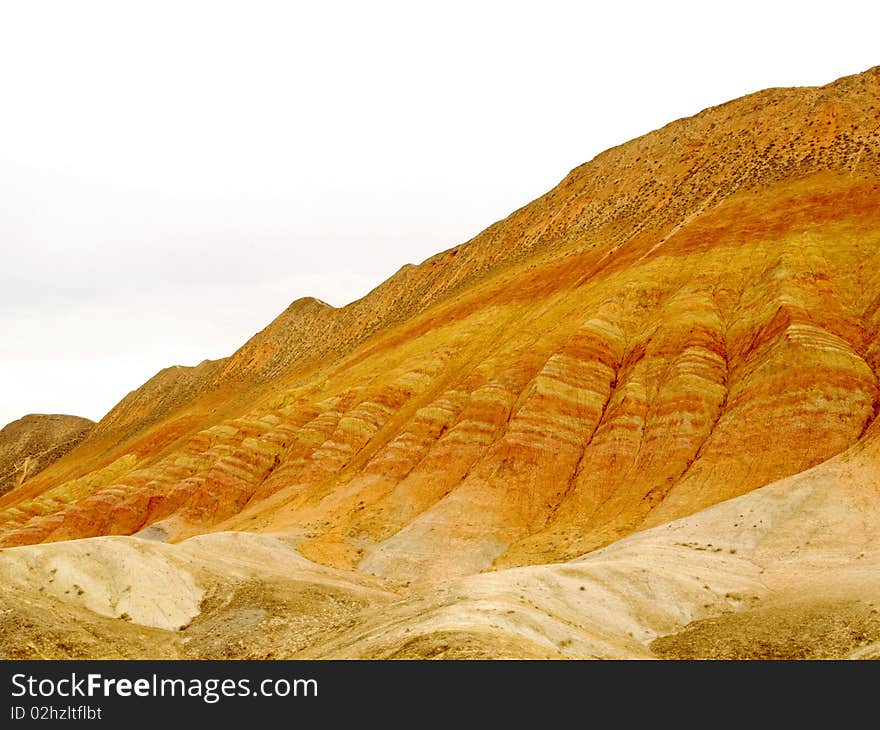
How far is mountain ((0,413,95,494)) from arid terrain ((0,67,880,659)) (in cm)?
6929

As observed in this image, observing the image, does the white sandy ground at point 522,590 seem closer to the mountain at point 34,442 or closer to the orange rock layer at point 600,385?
the orange rock layer at point 600,385

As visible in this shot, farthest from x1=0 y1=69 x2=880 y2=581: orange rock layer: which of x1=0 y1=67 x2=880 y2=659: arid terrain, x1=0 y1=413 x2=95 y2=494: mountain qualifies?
x1=0 y1=413 x2=95 y2=494: mountain

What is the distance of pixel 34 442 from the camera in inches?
6467

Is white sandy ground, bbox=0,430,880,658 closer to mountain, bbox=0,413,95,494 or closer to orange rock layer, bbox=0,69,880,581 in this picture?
orange rock layer, bbox=0,69,880,581

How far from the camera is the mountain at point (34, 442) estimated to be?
148 meters

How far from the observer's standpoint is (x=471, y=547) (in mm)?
41500

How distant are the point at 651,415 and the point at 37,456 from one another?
144053mm

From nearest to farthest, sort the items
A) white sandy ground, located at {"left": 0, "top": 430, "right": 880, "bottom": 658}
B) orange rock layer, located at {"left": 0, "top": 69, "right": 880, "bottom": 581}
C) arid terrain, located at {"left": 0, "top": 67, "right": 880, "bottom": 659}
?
white sandy ground, located at {"left": 0, "top": 430, "right": 880, "bottom": 658}
arid terrain, located at {"left": 0, "top": 67, "right": 880, "bottom": 659}
orange rock layer, located at {"left": 0, "top": 69, "right": 880, "bottom": 581}

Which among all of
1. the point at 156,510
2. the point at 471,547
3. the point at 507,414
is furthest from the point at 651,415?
the point at 156,510

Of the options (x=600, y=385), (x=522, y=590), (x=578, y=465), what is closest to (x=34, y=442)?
(x=600, y=385)

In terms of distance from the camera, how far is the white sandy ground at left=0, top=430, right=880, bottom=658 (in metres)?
20.1

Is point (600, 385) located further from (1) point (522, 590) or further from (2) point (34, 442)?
(2) point (34, 442)

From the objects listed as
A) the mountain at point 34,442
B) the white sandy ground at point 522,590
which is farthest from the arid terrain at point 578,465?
the mountain at point 34,442

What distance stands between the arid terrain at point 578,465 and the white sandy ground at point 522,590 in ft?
0.46
